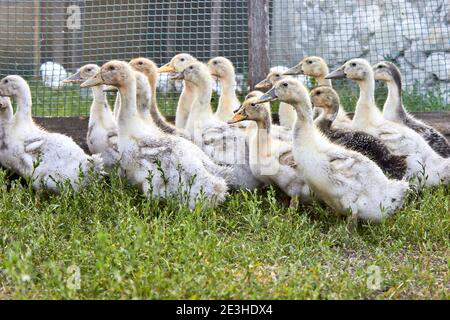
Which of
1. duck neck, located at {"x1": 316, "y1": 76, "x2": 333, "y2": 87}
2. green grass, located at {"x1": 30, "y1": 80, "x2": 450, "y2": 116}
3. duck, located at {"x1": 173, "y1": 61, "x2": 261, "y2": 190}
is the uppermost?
duck neck, located at {"x1": 316, "y1": 76, "x2": 333, "y2": 87}

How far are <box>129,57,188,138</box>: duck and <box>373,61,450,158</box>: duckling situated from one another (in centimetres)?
197

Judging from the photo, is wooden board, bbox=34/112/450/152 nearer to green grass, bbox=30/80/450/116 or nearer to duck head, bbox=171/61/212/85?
green grass, bbox=30/80/450/116

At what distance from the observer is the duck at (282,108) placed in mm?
8383

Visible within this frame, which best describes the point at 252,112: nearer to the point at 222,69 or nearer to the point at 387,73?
the point at 222,69

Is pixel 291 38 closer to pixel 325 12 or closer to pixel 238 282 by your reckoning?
pixel 325 12

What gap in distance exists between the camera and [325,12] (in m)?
10.9

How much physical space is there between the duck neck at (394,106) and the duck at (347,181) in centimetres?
173

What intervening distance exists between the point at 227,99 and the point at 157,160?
7.32ft

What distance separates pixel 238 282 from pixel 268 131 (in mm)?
2639

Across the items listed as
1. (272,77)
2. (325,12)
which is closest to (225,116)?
(272,77)

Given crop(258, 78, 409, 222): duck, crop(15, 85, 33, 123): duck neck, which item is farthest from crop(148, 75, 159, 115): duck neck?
crop(258, 78, 409, 222): duck

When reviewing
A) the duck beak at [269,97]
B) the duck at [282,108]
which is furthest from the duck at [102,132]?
the duck at [282,108]

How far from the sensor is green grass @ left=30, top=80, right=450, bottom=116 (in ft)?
32.1

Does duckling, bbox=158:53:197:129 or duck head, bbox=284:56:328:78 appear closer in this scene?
duckling, bbox=158:53:197:129
